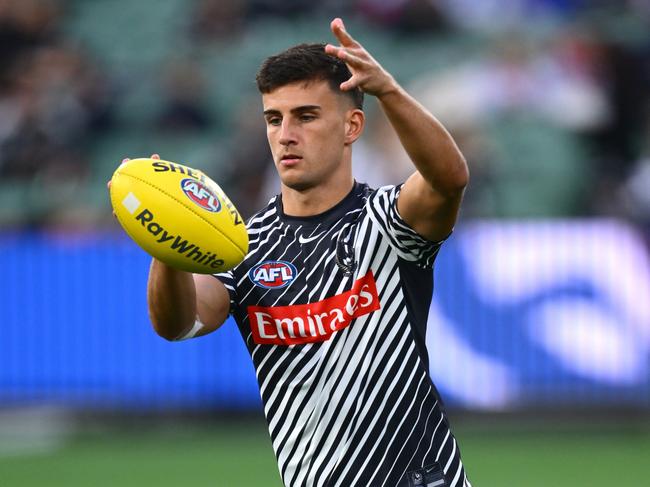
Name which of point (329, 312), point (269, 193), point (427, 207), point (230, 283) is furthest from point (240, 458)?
point (427, 207)

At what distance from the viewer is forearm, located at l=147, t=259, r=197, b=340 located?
13.5 feet

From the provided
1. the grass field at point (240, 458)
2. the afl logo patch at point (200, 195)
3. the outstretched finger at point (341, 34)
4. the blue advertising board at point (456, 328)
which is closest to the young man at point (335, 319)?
the afl logo patch at point (200, 195)

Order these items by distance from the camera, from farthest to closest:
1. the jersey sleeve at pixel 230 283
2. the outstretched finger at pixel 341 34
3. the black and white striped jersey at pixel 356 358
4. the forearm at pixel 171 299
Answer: the jersey sleeve at pixel 230 283 → the black and white striped jersey at pixel 356 358 → the forearm at pixel 171 299 → the outstretched finger at pixel 341 34

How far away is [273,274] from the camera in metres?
4.37

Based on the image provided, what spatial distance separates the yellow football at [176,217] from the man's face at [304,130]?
0.98ft

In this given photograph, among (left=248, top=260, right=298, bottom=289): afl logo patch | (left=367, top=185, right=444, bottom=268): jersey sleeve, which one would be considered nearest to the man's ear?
(left=367, top=185, right=444, bottom=268): jersey sleeve

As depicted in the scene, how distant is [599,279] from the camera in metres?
10.8

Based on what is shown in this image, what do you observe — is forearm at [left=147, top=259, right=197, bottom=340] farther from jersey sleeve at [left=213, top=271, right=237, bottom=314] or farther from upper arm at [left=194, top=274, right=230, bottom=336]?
jersey sleeve at [left=213, top=271, right=237, bottom=314]

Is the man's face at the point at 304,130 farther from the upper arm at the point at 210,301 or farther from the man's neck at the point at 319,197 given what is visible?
the upper arm at the point at 210,301

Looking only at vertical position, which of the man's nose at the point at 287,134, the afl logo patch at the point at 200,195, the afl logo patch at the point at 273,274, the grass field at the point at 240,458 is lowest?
the grass field at the point at 240,458

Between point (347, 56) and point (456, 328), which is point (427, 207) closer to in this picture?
point (347, 56)

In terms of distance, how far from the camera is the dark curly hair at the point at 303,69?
426cm

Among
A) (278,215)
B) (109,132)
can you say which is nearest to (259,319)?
(278,215)

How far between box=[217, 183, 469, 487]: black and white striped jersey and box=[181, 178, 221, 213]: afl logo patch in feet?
1.39
